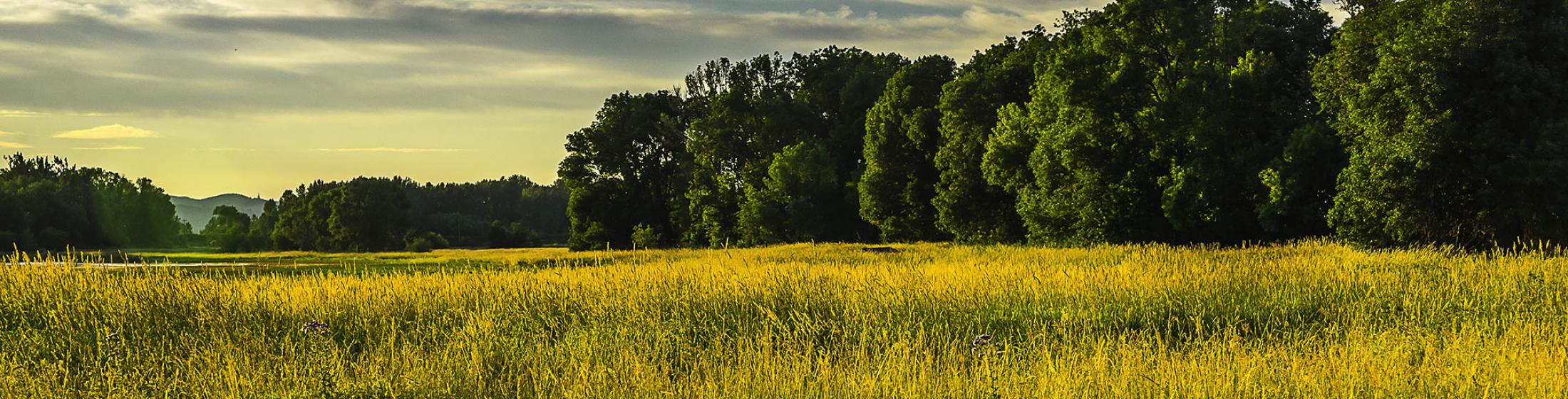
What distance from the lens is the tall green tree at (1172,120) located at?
109 feet

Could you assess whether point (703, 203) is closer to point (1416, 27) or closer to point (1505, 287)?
point (1416, 27)

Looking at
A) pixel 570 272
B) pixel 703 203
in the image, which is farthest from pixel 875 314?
pixel 703 203

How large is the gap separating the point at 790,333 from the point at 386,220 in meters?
93.7

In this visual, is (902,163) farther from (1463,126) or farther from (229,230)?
(229,230)

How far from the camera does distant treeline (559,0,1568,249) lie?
26.1 metres

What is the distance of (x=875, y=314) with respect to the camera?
37.8 ft

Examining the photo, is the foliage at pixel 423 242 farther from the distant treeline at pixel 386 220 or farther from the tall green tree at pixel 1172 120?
the tall green tree at pixel 1172 120

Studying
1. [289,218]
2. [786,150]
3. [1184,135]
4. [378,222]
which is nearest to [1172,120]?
[1184,135]

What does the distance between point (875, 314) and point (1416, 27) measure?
71.7ft

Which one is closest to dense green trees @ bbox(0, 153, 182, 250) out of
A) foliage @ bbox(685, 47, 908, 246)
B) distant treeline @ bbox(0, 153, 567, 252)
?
distant treeline @ bbox(0, 153, 567, 252)

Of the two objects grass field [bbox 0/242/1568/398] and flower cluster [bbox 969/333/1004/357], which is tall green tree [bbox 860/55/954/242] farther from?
flower cluster [bbox 969/333/1004/357]

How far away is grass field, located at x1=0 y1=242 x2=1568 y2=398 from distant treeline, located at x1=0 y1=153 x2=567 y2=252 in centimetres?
8156

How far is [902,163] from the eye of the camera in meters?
51.9

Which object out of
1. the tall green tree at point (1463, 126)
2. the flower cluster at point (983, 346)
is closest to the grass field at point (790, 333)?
the flower cluster at point (983, 346)
